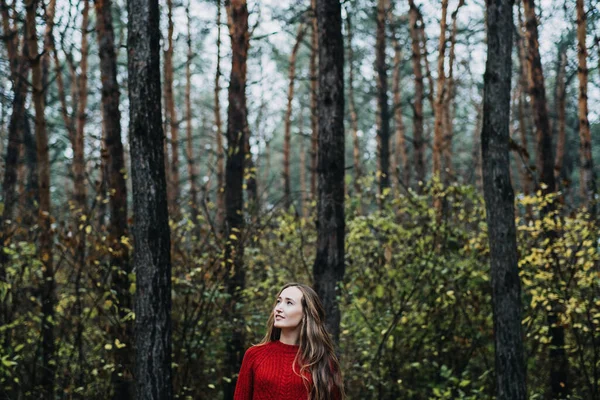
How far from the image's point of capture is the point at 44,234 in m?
8.65

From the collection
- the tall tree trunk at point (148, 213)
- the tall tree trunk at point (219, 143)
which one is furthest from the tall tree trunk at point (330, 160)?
the tall tree trunk at point (148, 213)

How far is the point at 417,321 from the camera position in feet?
31.2

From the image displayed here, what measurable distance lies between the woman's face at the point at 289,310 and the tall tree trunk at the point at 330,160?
390 cm

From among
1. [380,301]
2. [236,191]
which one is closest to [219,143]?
[236,191]

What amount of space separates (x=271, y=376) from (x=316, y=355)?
0.29 metres

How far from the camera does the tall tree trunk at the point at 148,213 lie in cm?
658

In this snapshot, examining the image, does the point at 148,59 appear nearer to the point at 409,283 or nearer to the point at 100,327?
the point at 100,327

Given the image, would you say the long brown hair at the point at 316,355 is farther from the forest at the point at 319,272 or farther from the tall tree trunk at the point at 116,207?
the tall tree trunk at the point at 116,207

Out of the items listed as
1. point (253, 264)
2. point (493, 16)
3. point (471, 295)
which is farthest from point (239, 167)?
point (493, 16)

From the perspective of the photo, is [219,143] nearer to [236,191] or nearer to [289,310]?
[236,191]

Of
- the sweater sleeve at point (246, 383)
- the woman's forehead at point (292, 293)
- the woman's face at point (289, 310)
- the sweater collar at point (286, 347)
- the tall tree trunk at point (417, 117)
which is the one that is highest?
the tall tree trunk at point (417, 117)

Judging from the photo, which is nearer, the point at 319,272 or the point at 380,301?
the point at 319,272

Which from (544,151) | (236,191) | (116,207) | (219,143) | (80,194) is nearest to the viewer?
(116,207)

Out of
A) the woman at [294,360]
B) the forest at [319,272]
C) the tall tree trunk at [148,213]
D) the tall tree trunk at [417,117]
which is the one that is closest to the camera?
the woman at [294,360]
